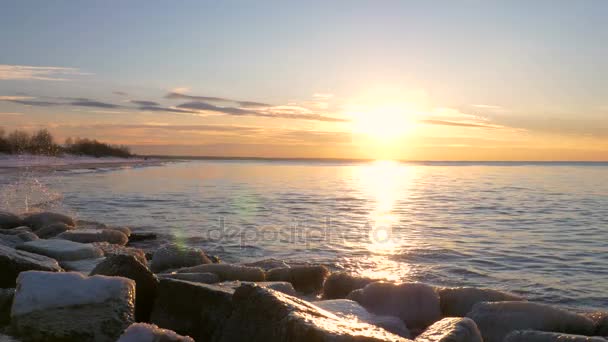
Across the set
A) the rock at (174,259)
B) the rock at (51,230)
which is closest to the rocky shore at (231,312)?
the rock at (174,259)

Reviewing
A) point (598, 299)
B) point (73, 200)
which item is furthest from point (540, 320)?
point (73, 200)

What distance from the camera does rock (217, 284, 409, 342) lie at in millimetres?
3301

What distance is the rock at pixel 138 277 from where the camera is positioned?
16.5 ft

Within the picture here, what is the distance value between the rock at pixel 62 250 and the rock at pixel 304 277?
2935 millimetres

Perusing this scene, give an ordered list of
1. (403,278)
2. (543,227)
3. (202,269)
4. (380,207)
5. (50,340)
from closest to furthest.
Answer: (50,340) < (202,269) < (403,278) < (543,227) < (380,207)

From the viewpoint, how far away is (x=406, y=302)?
6.30m

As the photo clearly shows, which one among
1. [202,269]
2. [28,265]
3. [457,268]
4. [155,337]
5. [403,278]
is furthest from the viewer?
[457,268]

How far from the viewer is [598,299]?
8359 millimetres

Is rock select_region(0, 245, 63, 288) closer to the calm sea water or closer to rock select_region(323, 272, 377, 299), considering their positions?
rock select_region(323, 272, 377, 299)

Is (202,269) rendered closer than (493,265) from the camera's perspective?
Yes

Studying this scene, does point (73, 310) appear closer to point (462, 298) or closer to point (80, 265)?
point (80, 265)

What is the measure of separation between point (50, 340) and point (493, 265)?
8684 millimetres

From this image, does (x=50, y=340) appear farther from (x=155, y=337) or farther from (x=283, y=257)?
(x=283, y=257)

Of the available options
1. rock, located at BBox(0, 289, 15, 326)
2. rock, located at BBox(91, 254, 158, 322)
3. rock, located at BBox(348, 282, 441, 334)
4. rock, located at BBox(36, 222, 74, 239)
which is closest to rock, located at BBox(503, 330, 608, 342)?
rock, located at BBox(348, 282, 441, 334)
